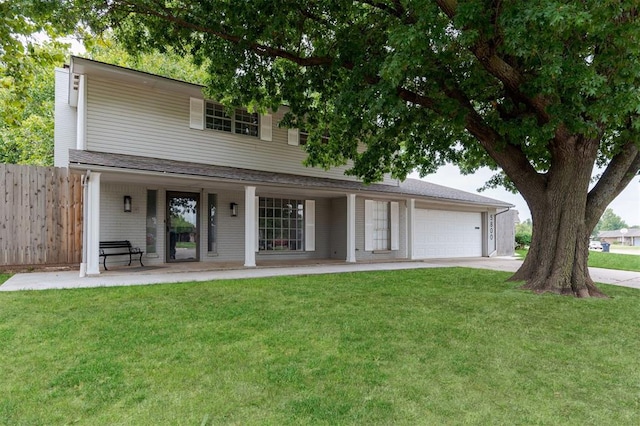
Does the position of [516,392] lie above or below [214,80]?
below

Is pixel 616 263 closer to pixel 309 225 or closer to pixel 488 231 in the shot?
pixel 488 231

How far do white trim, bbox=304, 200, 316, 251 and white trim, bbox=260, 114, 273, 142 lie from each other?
94.1 inches

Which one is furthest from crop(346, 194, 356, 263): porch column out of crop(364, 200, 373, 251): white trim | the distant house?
the distant house

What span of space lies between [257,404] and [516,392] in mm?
1825

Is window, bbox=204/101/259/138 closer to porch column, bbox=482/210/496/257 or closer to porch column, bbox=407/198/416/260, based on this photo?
porch column, bbox=407/198/416/260

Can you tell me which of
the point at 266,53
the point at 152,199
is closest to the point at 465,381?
the point at 266,53

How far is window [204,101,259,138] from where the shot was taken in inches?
404

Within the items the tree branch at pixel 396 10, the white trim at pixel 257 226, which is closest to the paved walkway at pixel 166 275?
the white trim at pixel 257 226

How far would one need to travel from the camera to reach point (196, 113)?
9.98m

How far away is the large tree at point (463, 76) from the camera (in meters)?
4.61

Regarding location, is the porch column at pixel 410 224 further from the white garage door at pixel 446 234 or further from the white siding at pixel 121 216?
the white siding at pixel 121 216

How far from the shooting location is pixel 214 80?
811cm

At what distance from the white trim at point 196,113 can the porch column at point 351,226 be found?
4536mm

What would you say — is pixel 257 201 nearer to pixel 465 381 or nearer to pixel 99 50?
pixel 465 381
